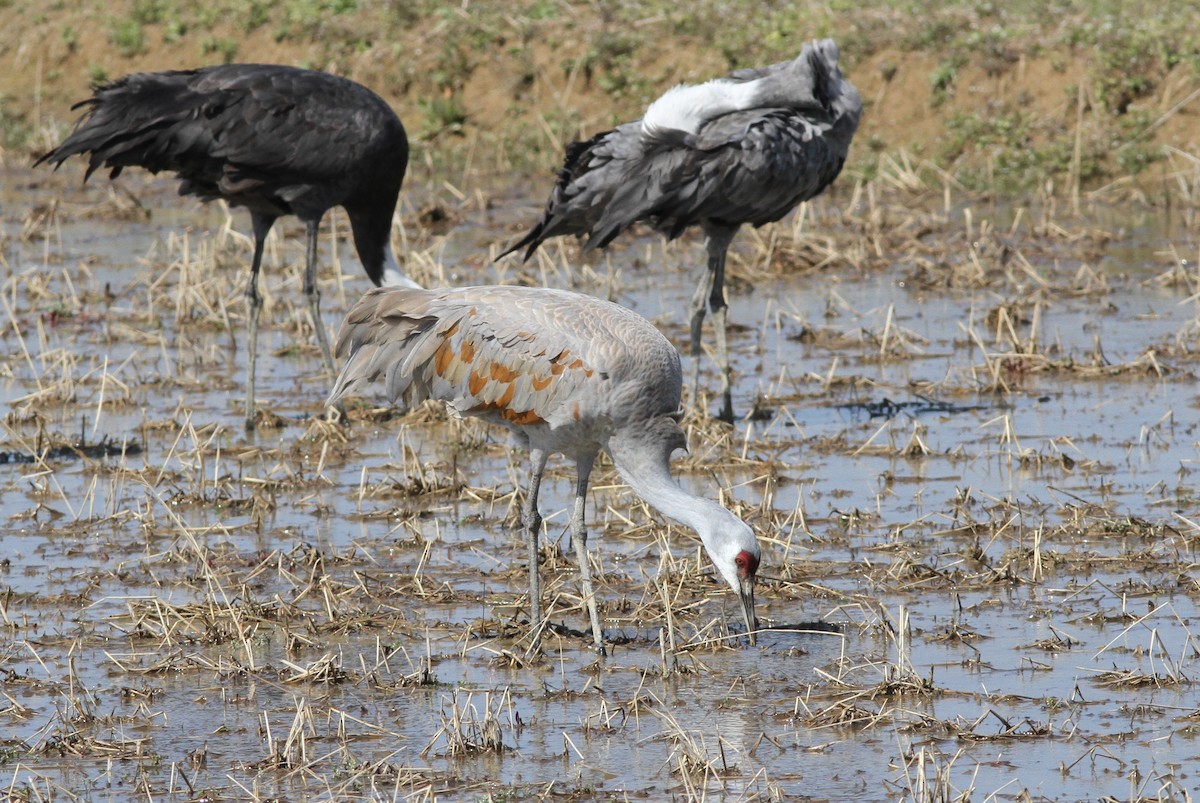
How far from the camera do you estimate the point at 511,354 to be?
237 inches

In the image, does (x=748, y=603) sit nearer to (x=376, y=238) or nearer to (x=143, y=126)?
(x=376, y=238)

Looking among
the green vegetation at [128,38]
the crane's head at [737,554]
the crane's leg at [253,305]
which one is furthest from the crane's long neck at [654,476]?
the green vegetation at [128,38]

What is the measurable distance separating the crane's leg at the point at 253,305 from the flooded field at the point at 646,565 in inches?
4.5

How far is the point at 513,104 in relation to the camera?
17.2 meters

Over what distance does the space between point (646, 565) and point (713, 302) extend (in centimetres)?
282

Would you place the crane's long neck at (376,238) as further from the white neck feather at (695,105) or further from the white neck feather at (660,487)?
the white neck feather at (660,487)

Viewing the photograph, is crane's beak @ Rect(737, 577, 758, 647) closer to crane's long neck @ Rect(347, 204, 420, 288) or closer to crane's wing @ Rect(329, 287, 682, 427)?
crane's wing @ Rect(329, 287, 682, 427)

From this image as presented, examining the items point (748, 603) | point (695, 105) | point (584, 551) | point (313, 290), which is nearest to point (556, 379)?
point (584, 551)

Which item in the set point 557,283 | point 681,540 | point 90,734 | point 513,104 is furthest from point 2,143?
point 90,734

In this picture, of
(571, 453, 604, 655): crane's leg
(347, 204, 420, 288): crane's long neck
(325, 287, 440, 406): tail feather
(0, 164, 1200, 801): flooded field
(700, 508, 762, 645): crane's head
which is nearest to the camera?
(0, 164, 1200, 801): flooded field

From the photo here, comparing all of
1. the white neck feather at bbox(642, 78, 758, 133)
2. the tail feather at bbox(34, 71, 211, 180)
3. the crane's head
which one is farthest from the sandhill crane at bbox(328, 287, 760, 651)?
the tail feather at bbox(34, 71, 211, 180)

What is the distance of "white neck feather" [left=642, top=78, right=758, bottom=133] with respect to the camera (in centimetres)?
898

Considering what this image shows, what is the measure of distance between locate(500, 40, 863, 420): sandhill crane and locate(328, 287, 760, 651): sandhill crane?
272 centimetres

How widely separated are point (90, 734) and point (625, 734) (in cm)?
→ 147
